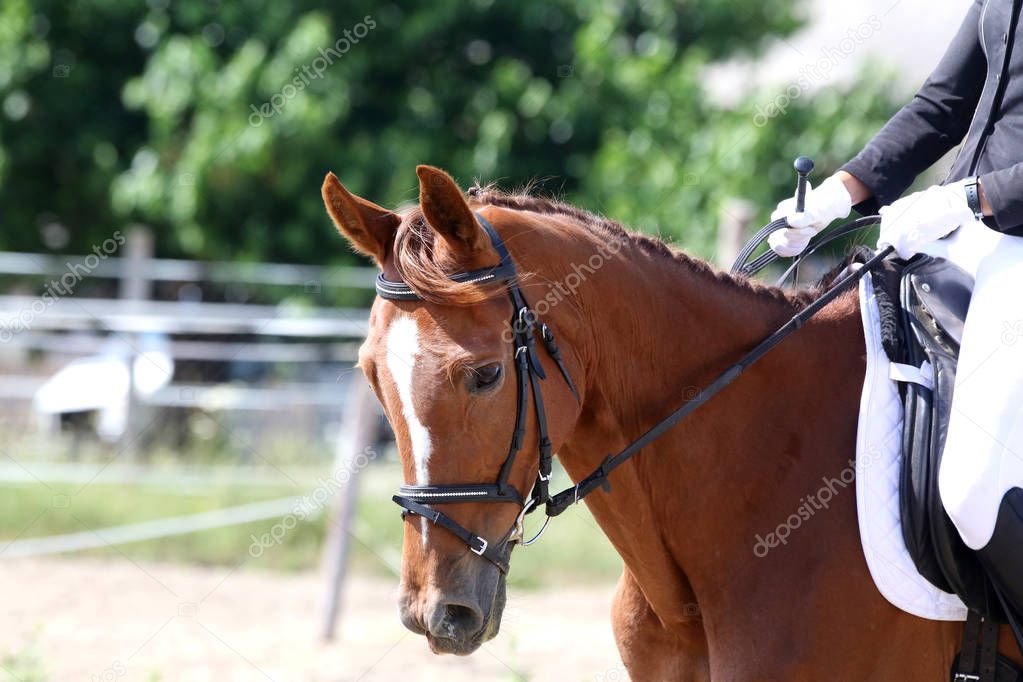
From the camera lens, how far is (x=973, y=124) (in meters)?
2.80

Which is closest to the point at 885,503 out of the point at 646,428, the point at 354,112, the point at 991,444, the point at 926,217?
the point at 991,444

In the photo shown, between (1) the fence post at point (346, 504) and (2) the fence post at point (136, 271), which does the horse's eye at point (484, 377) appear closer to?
(1) the fence post at point (346, 504)

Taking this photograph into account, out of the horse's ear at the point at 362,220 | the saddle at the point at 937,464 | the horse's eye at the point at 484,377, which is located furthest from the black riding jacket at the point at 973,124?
the horse's ear at the point at 362,220

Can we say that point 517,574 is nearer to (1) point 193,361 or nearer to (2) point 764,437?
(1) point 193,361

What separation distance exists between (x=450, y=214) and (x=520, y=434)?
1.72 ft

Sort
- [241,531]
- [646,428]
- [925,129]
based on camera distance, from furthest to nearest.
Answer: [241,531], [925,129], [646,428]

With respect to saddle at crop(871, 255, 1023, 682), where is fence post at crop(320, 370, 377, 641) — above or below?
below

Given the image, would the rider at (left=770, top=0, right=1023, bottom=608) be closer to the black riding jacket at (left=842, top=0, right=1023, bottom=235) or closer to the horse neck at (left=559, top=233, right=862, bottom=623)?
the black riding jacket at (left=842, top=0, right=1023, bottom=235)

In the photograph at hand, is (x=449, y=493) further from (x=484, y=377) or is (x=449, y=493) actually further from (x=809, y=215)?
(x=809, y=215)

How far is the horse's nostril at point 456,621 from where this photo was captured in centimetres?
229

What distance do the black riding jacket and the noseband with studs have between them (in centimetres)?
115

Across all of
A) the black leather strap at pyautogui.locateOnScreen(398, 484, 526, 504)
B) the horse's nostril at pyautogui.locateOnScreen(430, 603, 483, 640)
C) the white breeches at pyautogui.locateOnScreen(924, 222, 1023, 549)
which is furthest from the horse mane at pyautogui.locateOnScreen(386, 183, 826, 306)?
the horse's nostril at pyautogui.locateOnScreen(430, 603, 483, 640)

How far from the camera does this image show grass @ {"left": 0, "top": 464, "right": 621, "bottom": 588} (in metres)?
8.23

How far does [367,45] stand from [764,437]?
10.3 meters
